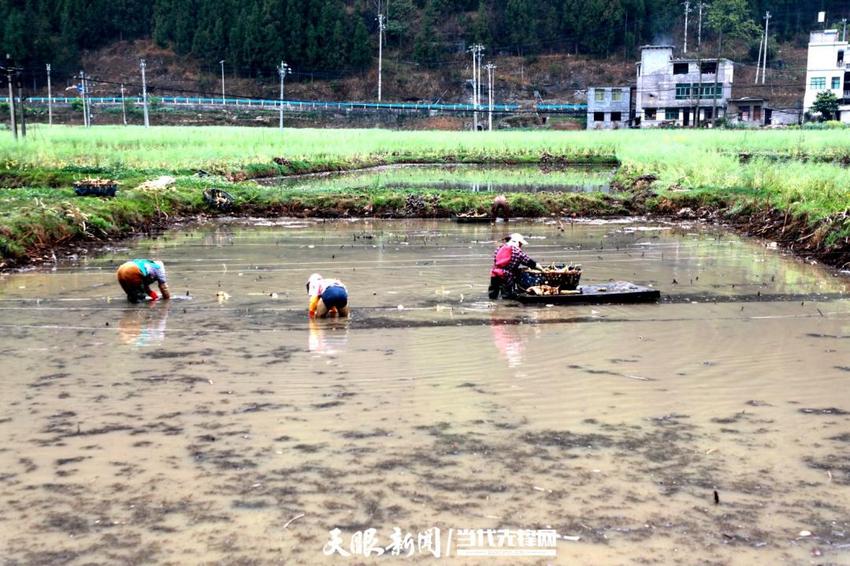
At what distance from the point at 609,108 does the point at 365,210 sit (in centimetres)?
4507

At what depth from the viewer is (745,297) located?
404 inches

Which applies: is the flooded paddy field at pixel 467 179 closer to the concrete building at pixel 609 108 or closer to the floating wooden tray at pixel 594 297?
the floating wooden tray at pixel 594 297

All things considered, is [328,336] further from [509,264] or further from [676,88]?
[676,88]

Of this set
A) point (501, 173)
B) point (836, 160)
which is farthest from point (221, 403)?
point (836, 160)

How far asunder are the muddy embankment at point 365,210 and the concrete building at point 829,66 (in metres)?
41.3

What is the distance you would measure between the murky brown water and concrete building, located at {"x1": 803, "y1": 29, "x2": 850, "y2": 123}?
5411cm

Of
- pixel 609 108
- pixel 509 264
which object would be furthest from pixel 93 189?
pixel 609 108

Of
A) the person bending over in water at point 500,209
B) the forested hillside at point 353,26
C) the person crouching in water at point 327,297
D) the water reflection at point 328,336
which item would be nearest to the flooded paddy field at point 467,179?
the person bending over in water at point 500,209

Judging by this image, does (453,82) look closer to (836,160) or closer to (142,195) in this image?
(836,160)

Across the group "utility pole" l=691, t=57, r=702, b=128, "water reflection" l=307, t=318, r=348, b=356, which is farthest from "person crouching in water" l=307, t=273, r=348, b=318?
"utility pole" l=691, t=57, r=702, b=128

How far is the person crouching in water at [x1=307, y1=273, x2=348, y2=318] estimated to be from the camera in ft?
29.1

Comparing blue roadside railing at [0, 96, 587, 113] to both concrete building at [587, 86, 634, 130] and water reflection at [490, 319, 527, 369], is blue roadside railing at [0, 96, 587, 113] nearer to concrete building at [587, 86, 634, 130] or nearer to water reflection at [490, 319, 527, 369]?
concrete building at [587, 86, 634, 130]

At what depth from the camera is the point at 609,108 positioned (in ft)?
200

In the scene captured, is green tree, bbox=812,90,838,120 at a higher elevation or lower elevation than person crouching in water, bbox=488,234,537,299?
higher
